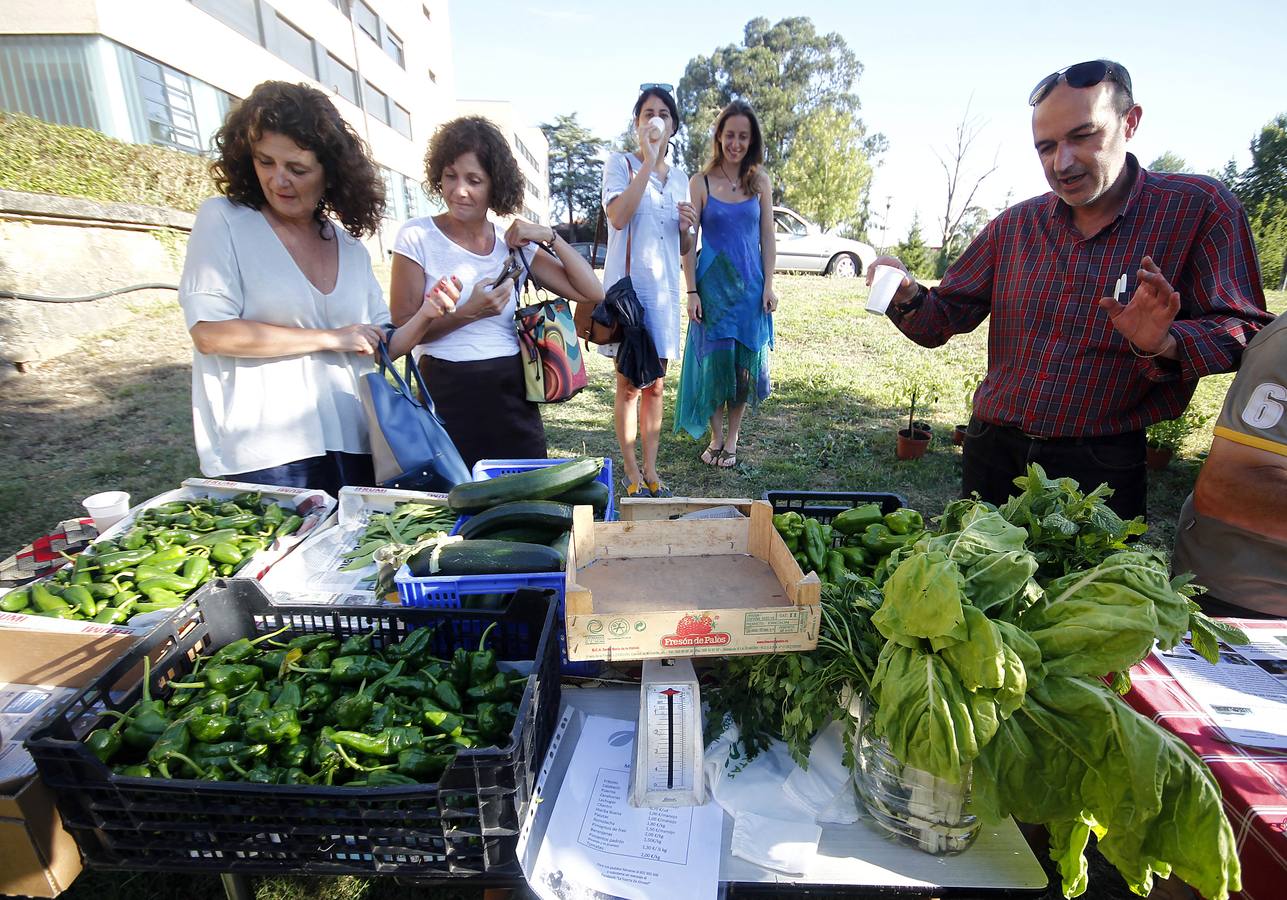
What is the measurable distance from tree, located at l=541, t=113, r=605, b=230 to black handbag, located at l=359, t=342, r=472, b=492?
6853 centimetres

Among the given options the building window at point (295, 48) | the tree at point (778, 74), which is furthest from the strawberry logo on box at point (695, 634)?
the tree at point (778, 74)

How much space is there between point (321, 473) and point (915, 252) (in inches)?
805

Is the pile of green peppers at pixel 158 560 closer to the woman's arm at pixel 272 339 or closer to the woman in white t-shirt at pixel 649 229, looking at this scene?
the woman's arm at pixel 272 339

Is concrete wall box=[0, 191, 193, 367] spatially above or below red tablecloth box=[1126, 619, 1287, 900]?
above

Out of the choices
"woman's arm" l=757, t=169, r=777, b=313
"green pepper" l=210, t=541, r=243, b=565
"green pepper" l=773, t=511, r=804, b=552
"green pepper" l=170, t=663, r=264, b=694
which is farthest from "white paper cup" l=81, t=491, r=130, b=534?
"woman's arm" l=757, t=169, r=777, b=313

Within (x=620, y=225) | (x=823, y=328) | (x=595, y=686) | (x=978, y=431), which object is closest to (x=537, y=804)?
(x=595, y=686)

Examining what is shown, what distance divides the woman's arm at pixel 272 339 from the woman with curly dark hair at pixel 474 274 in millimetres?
376

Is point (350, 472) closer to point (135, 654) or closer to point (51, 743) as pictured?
point (135, 654)

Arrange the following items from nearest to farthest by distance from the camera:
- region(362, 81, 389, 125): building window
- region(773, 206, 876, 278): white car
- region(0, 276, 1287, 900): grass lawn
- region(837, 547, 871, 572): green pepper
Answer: region(837, 547, 871, 572): green pepper → region(0, 276, 1287, 900): grass lawn → region(773, 206, 876, 278): white car → region(362, 81, 389, 125): building window

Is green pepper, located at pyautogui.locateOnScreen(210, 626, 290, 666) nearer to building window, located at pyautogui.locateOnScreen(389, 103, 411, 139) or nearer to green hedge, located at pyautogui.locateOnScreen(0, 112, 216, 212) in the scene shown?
green hedge, located at pyautogui.locateOnScreen(0, 112, 216, 212)

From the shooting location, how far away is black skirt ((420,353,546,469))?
310 centimetres

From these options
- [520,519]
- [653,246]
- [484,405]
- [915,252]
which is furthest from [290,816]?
[915,252]

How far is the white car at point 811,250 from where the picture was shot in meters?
16.7

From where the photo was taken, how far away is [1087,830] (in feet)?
3.95
